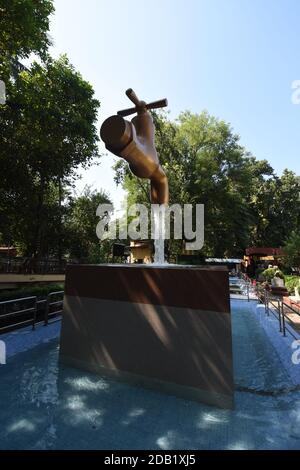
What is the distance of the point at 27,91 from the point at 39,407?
14.4 metres

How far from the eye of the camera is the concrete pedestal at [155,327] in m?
3.95

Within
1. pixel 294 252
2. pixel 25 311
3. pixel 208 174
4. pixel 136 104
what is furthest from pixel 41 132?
pixel 294 252

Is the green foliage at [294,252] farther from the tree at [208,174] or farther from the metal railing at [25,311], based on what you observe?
the metal railing at [25,311]

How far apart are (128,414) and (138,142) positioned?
415 centimetres

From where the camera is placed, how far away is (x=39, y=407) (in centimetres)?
373

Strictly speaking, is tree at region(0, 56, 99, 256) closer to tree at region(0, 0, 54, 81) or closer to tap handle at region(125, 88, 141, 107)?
tree at region(0, 0, 54, 81)

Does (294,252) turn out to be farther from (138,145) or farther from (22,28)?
(22,28)

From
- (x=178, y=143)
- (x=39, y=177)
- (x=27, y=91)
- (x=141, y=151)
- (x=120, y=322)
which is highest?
(x=178, y=143)

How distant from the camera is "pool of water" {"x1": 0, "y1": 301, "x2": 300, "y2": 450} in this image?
303 centimetres

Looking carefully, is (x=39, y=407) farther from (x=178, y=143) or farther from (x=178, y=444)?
(x=178, y=143)

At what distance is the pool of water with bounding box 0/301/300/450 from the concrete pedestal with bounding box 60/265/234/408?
0.24 meters

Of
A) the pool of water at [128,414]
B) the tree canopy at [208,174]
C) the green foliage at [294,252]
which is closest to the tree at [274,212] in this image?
the tree canopy at [208,174]

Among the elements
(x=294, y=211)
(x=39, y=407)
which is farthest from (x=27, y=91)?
(x=294, y=211)

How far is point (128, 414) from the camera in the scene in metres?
3.60
